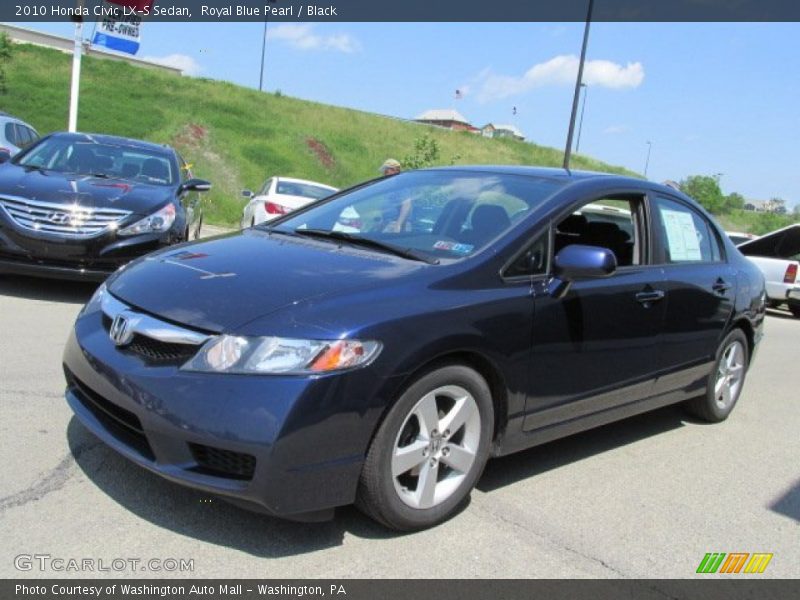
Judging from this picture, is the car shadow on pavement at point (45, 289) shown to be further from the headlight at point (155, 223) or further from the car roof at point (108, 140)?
the car roof at point (108, 140)

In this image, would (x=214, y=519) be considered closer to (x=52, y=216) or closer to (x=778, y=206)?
(x=52, y=216)

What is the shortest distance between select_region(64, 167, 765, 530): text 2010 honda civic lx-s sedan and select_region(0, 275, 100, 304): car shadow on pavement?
3.61 metres

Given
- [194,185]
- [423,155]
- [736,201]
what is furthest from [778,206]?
[194,185]

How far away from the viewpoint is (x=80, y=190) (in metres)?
6.54

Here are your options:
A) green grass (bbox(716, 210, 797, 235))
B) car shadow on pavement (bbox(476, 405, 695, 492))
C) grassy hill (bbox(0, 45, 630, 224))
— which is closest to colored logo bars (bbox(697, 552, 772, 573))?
car shadow on pavement (bbox(476, 405, 695, 492))

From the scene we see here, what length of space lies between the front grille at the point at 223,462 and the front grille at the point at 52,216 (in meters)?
4.26

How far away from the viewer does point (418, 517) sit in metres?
3.06

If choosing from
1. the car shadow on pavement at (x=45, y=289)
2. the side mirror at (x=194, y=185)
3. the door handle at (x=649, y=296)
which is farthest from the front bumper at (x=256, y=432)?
the side mirror at (x=194, y=185)

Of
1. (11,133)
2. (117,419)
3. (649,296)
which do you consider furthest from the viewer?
(11,133)

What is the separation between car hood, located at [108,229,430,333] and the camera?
2.87m

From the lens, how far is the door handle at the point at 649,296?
4.06 metres

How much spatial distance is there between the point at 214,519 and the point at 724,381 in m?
3.79
